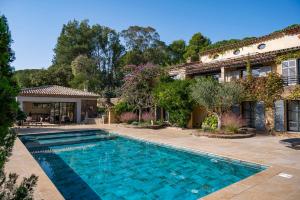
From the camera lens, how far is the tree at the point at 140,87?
25.5m

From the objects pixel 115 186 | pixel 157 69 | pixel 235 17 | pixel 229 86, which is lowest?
pixel 115 186

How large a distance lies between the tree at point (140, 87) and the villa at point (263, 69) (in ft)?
8.70

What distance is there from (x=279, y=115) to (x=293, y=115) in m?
0.88

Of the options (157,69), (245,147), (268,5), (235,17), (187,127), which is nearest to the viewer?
(245,147)

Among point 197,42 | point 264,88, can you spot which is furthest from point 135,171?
point 197,42

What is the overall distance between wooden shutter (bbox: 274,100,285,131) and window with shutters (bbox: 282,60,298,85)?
5.07ft

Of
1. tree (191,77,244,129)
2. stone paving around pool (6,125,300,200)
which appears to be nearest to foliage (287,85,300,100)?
tree (191,77,244,129)

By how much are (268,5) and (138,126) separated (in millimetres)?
14149

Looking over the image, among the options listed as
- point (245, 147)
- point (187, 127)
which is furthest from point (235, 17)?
point (187, 127)

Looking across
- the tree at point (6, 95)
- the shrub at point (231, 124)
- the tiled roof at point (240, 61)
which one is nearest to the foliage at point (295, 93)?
the tiled roof at point (240, 61)

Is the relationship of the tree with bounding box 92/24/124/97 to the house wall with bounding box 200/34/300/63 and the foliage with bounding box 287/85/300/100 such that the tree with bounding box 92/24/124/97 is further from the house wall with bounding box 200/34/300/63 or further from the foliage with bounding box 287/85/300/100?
the foliage with bounding box 287/85/300/100

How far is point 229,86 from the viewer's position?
18.4m

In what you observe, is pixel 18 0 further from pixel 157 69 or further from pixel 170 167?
pixel 157 69

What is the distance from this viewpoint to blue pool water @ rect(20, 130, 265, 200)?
8039mm
